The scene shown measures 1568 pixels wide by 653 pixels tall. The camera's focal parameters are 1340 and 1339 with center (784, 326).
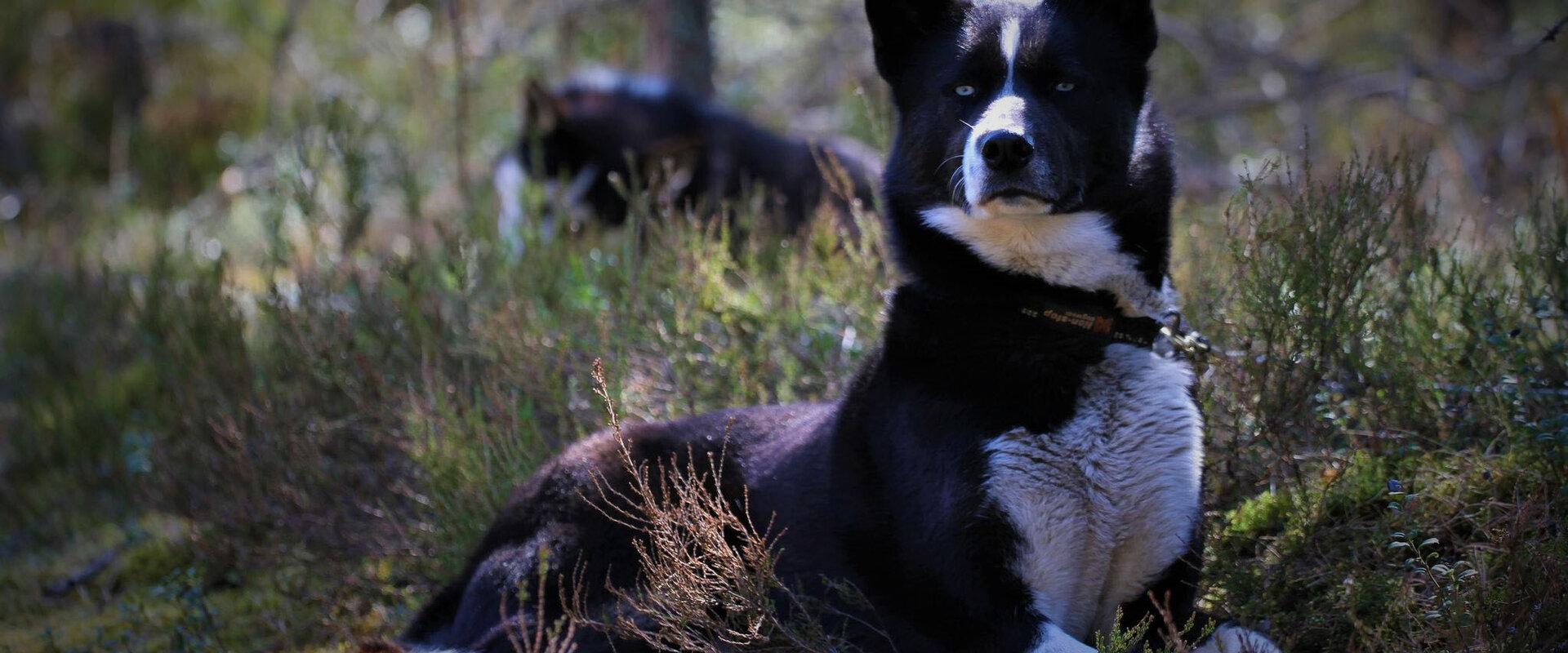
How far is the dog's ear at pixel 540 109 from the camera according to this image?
7402 mm

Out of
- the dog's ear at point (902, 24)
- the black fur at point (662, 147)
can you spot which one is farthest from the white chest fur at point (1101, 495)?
the black fur at point (662, 147)

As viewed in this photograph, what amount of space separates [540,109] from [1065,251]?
16.6 feet

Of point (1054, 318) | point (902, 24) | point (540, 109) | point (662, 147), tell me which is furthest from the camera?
point (540, 109)

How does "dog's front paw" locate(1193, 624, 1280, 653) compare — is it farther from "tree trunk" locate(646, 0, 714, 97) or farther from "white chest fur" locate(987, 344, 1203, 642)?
"tree trunk" locate(646, 0, 714, 97)

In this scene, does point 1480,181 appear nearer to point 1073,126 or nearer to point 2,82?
point 1073,126

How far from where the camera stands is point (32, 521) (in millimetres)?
5609

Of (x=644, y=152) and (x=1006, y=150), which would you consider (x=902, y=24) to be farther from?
(x=644, y=152)

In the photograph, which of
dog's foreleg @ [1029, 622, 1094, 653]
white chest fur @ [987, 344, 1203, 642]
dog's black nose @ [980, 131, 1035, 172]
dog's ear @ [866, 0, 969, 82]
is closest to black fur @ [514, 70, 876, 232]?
→ dog's ear @ [866, 0, 969, 82]

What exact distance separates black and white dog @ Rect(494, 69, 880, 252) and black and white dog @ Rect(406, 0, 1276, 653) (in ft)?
10.9

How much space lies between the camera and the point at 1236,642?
9.27 ft

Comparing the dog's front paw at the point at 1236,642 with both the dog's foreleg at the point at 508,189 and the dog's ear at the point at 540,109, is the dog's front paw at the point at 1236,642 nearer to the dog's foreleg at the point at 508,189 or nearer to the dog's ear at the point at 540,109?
the dog's foreleg at the point at 508,189

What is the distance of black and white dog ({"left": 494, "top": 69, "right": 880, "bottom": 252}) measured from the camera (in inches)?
269

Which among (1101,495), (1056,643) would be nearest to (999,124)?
(1101,495)

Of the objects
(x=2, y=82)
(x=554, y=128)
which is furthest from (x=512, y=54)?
(x=2, y=82)
